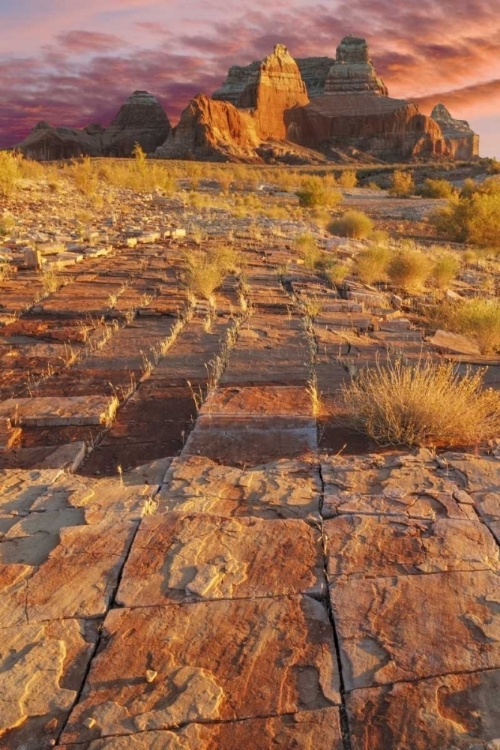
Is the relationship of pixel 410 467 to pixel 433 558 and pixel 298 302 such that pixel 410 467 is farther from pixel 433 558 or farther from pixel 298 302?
pixel 298 302

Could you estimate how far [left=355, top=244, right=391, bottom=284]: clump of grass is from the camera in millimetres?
10883

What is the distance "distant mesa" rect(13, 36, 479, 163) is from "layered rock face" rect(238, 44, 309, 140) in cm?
23

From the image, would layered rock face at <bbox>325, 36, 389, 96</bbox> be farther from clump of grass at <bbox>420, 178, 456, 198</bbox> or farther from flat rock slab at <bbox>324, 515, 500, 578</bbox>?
flat rock slab at <bbox>324, 515, 500, 578</bbox>

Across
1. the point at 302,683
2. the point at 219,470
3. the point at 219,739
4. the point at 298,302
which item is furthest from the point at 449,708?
the point at 298,302

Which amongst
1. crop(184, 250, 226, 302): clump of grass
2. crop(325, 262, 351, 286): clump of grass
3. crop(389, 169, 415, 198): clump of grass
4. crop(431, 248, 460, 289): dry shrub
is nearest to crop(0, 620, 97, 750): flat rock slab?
crop(184, 250, 226, 302): clump of grass

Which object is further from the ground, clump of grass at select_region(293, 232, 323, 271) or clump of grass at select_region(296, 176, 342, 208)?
clump of grass at select_region(293, 232, 323, 271)

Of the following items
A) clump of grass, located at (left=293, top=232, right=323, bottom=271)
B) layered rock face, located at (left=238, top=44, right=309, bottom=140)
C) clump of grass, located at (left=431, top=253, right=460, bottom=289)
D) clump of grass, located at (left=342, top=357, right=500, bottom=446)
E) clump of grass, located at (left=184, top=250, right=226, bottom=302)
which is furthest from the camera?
layered rock face, located at (left=238, top=44, right=309, bottom=140)

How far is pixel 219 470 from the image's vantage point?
3.40m

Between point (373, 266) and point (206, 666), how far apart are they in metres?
9.74

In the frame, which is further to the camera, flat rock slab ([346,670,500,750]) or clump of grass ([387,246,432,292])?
clump of grass ([387,246,432,292])

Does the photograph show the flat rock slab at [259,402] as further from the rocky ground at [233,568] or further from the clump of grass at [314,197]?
the clump of grass at [314,197]

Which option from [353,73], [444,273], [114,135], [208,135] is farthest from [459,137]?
[444,273]

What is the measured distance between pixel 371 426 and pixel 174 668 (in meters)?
2.35

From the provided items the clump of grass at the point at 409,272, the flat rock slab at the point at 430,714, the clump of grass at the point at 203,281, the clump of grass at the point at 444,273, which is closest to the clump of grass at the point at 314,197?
the clump of grass at the point at 444,273
